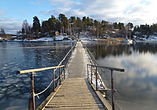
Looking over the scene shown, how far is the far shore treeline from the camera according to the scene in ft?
306

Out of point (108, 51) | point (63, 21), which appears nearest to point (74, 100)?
point (108, 51)

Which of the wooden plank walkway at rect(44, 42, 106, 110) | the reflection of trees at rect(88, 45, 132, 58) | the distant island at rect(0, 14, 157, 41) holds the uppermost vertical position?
the distant island at rect(0, 14, 157, 41)

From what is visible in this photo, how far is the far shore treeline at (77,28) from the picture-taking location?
9325 cm

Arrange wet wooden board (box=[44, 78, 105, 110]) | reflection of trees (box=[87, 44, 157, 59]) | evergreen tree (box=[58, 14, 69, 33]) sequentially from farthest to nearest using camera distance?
evergreen tree (box=[58, 14, 69, 33])
reflection of trees (box=[87, 44, 157, 59])
wet wooden board (box=[44, 78, 105, 110])

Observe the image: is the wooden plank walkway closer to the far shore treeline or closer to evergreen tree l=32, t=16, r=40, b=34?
the far shore treeline

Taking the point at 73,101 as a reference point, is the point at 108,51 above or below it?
above

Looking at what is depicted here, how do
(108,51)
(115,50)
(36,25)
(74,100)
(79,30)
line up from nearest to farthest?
1. (74,100)
2. (108,51)
3. (115,50)
4. (36,25)
5. (79,30)

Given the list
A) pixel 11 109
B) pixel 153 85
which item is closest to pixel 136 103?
pixel 153 85

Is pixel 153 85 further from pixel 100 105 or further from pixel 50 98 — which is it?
pixel 50 98

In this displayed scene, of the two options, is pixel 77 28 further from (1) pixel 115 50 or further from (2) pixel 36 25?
(1) pixel 115 50

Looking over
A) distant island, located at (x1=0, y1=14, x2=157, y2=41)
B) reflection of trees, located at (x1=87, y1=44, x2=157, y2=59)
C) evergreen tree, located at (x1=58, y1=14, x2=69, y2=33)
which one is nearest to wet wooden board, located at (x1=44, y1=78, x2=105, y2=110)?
reflection of trees, located at (x1=87, y1=44, x2=157, y2=59)

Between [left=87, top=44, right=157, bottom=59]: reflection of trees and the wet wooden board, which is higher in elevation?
[left=87, top=44, right=157, bottom=59]: reflection of trees

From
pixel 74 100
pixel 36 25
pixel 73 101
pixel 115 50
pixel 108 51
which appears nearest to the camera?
pixel 73 101

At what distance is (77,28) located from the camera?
10556cm
